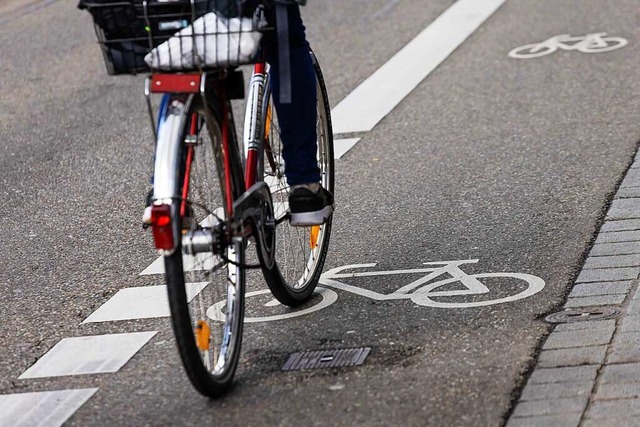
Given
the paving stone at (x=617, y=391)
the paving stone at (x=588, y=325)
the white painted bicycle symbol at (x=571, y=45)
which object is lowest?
the white painted bicycle symbol at (x=571, y=45)

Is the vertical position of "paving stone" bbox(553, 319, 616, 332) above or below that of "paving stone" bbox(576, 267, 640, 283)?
above

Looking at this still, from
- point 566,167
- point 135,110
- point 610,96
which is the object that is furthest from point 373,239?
point 135,110

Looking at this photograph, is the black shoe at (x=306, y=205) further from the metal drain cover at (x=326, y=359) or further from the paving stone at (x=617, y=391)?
the paving stone at (x=617, y=391)

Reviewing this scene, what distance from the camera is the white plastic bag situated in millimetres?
3902

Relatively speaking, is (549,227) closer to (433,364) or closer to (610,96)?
(433,364)

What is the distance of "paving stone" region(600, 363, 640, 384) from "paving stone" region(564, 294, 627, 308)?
0.64 metres

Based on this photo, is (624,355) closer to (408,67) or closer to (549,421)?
(549,421)

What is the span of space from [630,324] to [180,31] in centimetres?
173

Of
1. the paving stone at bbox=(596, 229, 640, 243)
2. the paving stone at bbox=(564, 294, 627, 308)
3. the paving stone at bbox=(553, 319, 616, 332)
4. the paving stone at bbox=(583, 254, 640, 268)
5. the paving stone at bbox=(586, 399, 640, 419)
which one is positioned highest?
the paving stone at bbox=(586, 399, 640, 419)

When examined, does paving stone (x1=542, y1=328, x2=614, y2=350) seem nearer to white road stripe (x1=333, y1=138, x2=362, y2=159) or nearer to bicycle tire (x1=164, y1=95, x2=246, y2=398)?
bicycle tire (x1=164, y1=95, x2=246, y2=398)

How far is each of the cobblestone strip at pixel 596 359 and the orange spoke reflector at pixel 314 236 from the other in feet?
3.20

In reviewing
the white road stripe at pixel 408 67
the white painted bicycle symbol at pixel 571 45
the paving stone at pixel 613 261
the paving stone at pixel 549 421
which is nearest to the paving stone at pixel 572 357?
the paving stone at pixel 549 421

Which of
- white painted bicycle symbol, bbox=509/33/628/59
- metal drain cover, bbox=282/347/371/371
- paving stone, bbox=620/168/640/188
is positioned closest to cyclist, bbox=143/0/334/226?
metal drain cover, bbox=282/347/371/371

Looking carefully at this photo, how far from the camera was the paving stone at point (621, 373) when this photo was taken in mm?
4055
